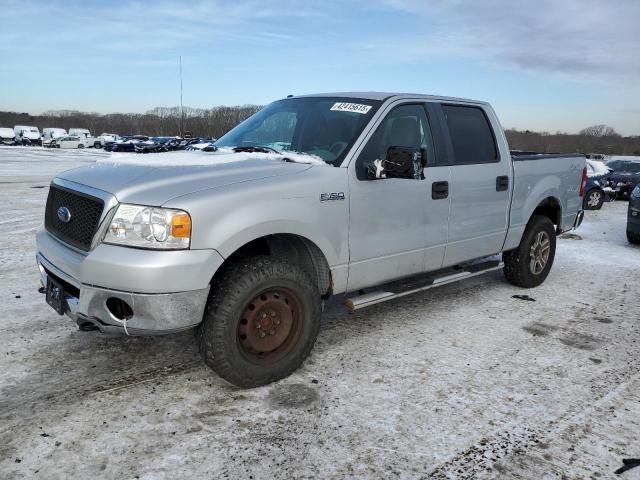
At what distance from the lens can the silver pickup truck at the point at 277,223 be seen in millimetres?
2822

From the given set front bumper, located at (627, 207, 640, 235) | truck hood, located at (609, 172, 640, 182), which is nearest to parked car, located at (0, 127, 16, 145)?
truck hood, located at (609, 172, 640, 182)

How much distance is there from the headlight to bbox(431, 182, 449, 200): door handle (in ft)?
6.89

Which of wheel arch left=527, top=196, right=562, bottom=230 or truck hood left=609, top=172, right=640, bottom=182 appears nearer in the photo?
wheel arch left=527, top=196, right=562, bottom=230

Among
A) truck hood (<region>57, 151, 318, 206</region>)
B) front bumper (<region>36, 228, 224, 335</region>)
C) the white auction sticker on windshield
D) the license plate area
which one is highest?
the white auction sticker on windshield

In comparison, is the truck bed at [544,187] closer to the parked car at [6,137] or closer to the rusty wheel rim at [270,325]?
the rusty wheel rim at [270,325]

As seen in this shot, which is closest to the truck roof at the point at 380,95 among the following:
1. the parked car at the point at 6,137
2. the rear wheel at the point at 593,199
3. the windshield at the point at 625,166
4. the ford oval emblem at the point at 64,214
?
the ford oval emblem at the point at 64,214

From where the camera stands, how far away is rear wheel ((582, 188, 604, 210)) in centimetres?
1379

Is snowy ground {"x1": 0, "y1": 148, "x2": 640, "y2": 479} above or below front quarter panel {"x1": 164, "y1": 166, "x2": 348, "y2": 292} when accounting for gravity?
below

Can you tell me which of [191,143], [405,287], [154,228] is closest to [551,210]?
[405,287]

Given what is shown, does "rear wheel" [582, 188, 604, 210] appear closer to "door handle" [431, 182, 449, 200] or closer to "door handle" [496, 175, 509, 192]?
"door handle" [496, 175, 509, 192]

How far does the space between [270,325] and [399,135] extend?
179cm

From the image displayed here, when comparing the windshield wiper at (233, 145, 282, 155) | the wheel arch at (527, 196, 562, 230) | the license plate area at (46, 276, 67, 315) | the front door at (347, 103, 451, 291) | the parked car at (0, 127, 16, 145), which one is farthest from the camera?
the parked car at (0, 127, 16, 145)

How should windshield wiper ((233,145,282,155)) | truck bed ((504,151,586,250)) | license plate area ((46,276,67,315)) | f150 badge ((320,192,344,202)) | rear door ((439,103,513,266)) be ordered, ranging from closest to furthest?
license plate area ((46,276,67,315)) < f150 badge ((320,192,344,202)) < windshield wiper ((233,145,282,155)) < rear door ((439,103,513,266)) < truck bed ((504,151,586,250))

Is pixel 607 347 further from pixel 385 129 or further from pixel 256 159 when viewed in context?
pixel 256 159
